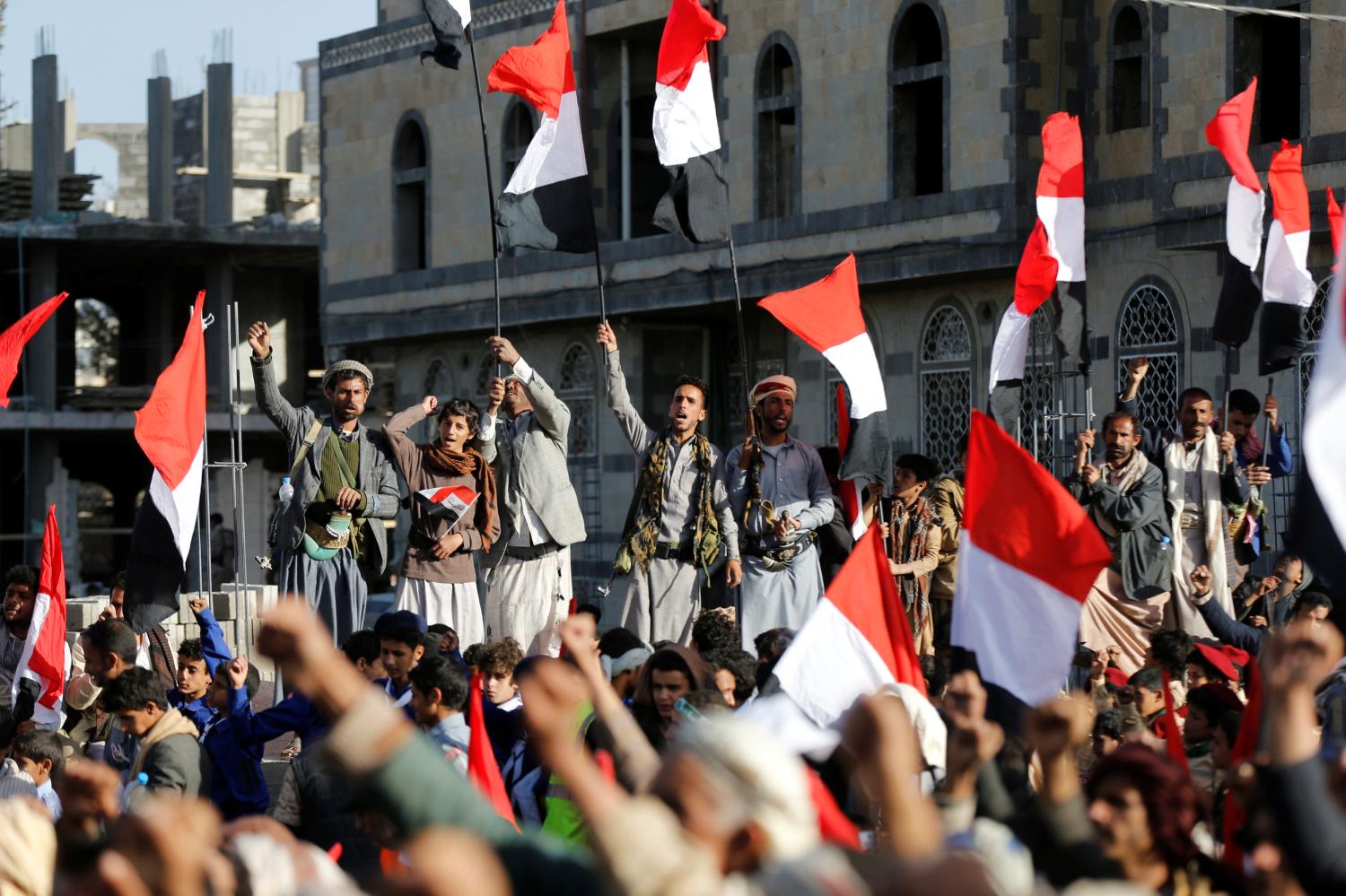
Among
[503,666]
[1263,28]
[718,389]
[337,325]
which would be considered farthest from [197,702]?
[337,325]

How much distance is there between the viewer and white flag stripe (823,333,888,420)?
10383 millimetres

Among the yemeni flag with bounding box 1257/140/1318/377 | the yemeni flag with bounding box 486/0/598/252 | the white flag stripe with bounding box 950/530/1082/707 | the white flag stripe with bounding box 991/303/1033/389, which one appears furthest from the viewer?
the yemeni flag with bounding box 486/0/598/252

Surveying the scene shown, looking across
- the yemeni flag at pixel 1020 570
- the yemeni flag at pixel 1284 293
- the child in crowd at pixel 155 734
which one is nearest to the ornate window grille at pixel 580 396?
the yemeni flag at pixel 1284 293

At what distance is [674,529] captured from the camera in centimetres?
1040

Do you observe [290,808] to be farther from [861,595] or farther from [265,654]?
[265,654]

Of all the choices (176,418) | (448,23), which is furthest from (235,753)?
(448,23)

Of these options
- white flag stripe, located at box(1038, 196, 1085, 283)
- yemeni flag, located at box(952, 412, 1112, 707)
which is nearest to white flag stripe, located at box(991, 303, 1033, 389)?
white flag stripe, located at box(1038, 196, 1085, 283)

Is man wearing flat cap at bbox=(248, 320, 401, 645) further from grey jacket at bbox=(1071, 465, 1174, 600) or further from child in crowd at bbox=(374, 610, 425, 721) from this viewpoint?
grey jacket at bbox=(1071, 465, 1174, 600)

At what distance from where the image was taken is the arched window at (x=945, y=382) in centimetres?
1917

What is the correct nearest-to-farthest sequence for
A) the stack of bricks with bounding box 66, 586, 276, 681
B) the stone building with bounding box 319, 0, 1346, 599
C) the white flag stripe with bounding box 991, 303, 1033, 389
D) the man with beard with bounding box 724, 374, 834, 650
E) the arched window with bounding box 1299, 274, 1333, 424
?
1. the man with beard with bounding box 724, 374, 834, 650
2. the white flag stripe with bounding box 991, 303, 1033, 389
3. the stack of bricks with bounding box 66, 586, 276, 681
4. the arched window with bounding box 1299, 274, 1333, 424
5. the stone building with bounding box 319, 0, 1346, 599

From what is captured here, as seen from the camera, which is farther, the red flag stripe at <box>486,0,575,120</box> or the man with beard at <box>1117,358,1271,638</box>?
the red flag stripe at <box>486,0,575,120</box>

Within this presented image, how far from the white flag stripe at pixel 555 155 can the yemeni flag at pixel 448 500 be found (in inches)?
89.5

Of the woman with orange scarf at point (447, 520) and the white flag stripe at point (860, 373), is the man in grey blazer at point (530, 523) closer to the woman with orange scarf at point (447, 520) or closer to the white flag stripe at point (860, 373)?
the woman with orange scarf at point (447, 520)

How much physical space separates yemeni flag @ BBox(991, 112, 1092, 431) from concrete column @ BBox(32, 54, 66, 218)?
22.8 meters
